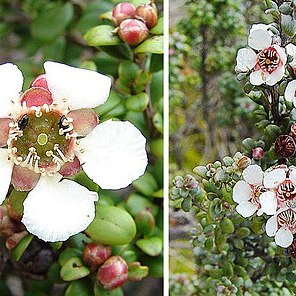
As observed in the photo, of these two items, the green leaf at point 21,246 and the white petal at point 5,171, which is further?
the green leaf at point 21,246

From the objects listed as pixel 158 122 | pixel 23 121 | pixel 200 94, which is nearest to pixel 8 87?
pixel 23 121

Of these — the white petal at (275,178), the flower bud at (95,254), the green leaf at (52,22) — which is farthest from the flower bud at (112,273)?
the green leaf at (52,22)

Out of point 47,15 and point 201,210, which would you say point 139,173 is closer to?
point 201,210

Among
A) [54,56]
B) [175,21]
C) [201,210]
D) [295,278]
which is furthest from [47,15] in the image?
[295,278]

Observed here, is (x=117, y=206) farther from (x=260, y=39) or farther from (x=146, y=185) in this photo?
(x=260, y=39)

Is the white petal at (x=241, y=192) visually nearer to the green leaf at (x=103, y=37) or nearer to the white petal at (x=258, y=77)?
the white petal at (x=258, y=77)

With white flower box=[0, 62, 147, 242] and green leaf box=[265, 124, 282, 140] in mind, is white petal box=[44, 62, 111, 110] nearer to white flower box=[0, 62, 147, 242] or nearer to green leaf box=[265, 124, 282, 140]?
white flower box=[0, 62, 147, 242]

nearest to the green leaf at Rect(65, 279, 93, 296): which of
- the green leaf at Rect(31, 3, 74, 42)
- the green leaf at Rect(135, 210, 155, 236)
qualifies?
the green leaf at Rect(135, 210, 155, 236)
